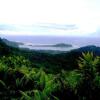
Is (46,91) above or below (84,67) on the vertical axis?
below

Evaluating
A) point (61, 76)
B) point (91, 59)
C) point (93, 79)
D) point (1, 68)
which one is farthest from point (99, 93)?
point (1, 68)

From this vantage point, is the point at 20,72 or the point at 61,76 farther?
the point at 20,72

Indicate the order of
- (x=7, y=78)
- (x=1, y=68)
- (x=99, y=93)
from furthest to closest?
(x=1, y=68)
(x=7, y=78)
(x=99, y=93)

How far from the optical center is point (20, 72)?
16.6 meters

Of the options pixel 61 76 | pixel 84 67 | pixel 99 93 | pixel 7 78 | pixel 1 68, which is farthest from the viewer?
pixel 1 68

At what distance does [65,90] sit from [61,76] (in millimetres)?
1430

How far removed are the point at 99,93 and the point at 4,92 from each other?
5.89 meters

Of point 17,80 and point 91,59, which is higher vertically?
point 91,59

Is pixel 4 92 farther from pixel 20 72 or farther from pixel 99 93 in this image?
pixel 99 93

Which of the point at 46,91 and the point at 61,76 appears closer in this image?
the point at 46,91

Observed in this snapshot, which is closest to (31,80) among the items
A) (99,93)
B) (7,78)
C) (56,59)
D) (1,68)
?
(7,78)

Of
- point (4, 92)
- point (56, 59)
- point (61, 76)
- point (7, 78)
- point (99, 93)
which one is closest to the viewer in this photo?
point (99, 93)

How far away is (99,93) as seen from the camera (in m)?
8.79

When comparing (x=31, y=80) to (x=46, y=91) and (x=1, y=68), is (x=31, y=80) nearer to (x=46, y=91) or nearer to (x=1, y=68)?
(x=1, y=68)
